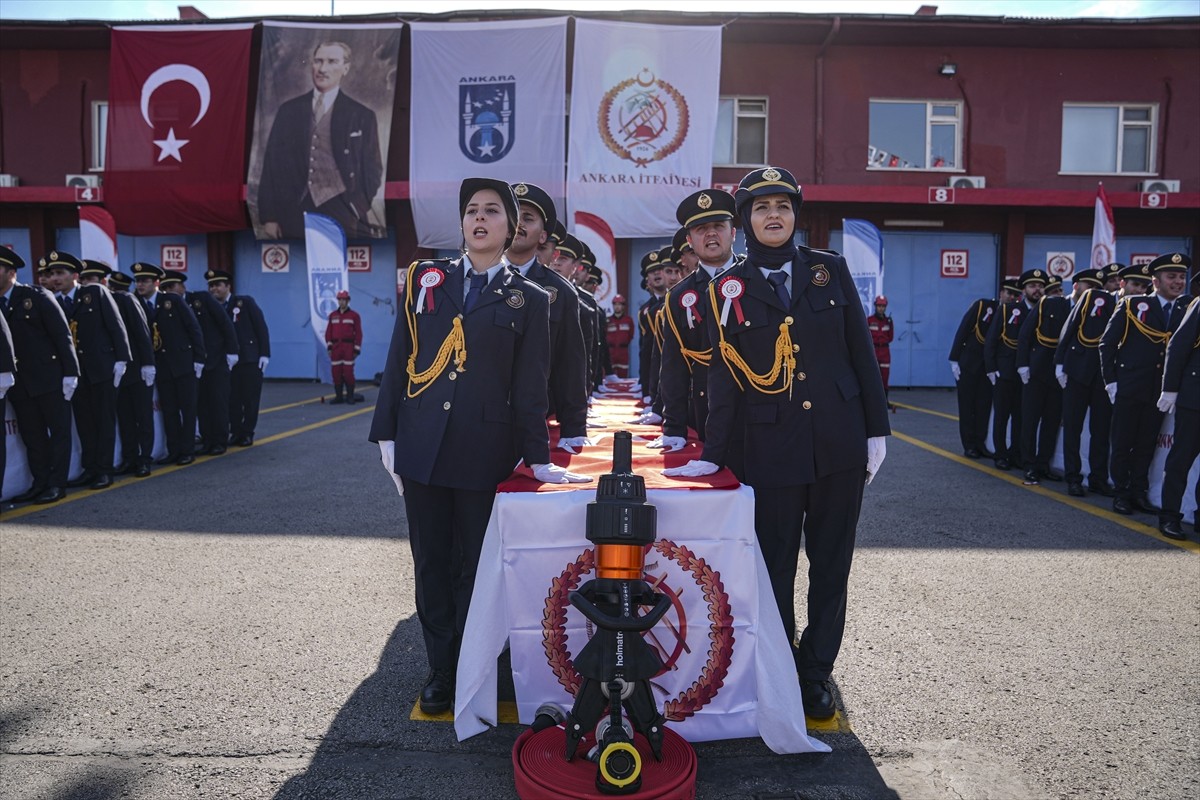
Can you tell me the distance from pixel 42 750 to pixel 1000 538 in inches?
223

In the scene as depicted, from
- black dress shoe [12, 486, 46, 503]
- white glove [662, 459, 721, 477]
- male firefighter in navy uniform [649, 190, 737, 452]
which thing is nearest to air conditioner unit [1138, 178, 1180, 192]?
male firefighter in navy uniform [649, 190, 737, 452]

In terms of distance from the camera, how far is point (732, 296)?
3.41 metres

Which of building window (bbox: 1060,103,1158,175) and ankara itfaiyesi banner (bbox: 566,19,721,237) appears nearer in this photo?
ankara itfaiyesi banner (bbox: 566,19,721,237)

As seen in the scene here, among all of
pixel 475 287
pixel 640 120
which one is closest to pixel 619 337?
pixel 640 120

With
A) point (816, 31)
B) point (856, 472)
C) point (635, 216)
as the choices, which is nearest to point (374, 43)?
point (635, 216)

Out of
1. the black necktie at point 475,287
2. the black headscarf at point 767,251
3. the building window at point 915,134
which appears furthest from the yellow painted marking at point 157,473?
the building window at point 915,134

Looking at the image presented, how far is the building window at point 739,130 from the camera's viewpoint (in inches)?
727

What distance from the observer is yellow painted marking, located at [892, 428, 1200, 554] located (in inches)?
239

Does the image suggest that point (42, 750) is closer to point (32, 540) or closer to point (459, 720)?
point (459, 720)

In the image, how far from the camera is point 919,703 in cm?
345

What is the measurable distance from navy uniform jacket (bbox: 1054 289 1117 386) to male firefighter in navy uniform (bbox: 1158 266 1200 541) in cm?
140

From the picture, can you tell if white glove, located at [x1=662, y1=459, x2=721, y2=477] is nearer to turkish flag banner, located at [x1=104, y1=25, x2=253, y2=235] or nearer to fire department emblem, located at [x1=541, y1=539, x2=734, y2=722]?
fire department emblem, located at [x1=541, y1=539, x2=734, y2=722]

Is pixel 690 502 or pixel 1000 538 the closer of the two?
pixel 690 502

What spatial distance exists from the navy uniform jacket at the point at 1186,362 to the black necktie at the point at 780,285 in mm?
4412
